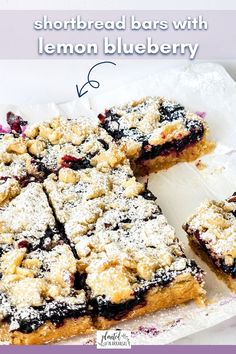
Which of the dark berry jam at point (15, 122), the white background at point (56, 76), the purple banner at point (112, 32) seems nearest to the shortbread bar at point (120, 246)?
the dark berry jam at point (15, 122)

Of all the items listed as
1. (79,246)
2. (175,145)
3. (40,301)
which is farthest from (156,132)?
(40,301)

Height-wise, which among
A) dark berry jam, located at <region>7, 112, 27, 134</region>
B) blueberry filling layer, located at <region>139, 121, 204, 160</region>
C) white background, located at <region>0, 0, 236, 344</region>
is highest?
white background, located at <region>0, 0, 236, 344</region>

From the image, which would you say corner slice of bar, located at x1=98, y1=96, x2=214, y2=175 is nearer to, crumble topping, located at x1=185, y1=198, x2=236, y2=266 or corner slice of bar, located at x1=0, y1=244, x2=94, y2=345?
crumble topping, located at x1=185, y1=198, x2=236, y2=266

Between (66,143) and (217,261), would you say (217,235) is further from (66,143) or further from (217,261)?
(66,143)

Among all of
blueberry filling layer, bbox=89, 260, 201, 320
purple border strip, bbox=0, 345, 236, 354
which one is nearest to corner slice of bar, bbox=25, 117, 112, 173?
blueberry filling layer, bbox=89, 260, 201, 320

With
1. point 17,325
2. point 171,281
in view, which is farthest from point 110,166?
point 17,325

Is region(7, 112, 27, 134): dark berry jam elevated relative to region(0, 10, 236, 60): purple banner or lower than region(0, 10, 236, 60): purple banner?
lower

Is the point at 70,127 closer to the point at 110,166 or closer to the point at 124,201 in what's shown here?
the point at 110,166

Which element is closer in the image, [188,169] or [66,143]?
[66,143]
